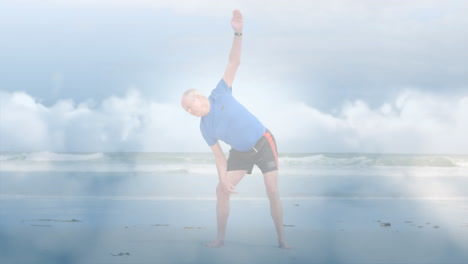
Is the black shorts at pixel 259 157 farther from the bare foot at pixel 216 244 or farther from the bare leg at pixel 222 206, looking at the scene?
the bare foot at pixel 216 244

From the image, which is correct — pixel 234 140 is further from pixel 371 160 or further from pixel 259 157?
pixel 371 160

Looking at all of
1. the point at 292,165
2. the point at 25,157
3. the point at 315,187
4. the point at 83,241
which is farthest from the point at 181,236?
the point at 25,157

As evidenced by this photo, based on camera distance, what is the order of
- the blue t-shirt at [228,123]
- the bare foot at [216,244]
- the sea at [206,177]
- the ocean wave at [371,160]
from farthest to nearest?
the ocean wave at [371,160] < the sea at [206,177] < the bare foot at [216,244] < the blue t-shirt at [228,123]

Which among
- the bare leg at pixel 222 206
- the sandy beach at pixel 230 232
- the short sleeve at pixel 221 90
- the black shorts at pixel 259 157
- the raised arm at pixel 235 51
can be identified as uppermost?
the raised arm at pixel 235 51

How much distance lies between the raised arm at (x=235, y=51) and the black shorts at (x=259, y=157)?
0.56 metres

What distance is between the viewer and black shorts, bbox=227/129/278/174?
512cm

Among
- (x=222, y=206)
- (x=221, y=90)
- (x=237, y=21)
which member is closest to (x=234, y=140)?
(x=221, y=90)

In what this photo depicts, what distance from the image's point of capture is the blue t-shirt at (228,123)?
16.6ft

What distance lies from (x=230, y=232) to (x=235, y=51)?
172cm

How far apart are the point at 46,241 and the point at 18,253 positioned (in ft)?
1.49

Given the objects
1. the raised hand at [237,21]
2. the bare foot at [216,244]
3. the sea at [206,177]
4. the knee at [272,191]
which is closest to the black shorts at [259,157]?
the knee at [272,191]

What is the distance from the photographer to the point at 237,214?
22.6 ft

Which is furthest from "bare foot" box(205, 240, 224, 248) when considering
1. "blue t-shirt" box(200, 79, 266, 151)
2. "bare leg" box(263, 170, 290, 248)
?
"blue t-shirt" box(200, 79, 266, 151)

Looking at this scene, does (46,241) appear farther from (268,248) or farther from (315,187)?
(315,187)
